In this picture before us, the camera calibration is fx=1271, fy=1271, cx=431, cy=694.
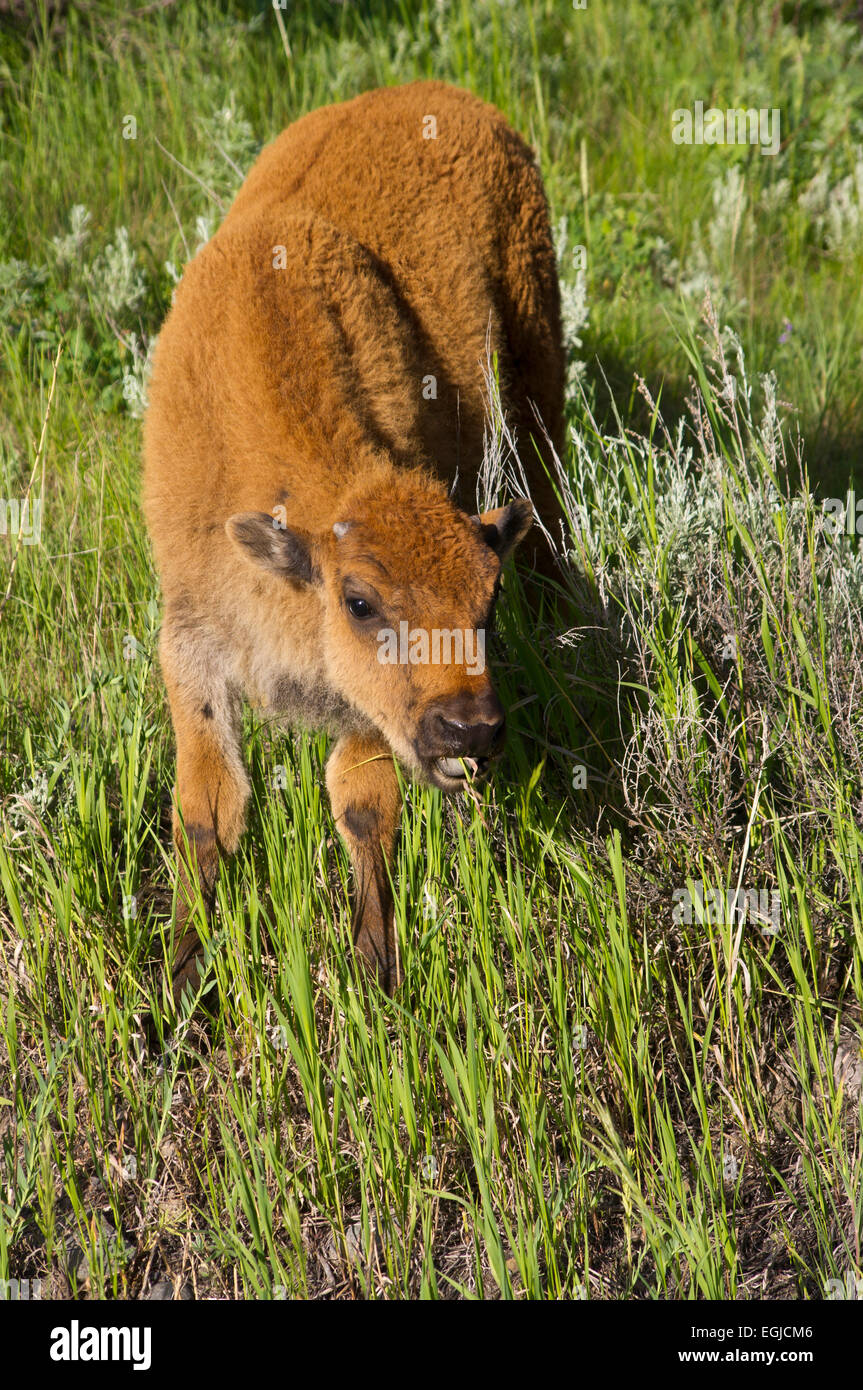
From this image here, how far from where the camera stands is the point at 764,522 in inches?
175

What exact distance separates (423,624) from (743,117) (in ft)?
19.8

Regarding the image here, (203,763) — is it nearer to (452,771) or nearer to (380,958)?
(380,958)

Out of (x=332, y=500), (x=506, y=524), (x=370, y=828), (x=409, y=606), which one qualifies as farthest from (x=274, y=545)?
A: (x=370, y=828)

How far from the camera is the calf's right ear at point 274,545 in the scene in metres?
3.85

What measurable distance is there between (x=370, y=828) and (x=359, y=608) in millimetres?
922

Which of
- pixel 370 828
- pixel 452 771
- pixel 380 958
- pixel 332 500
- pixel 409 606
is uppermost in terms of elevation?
pixel 332 500

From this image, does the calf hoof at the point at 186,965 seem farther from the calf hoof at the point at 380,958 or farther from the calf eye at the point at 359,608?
the calf eye at the point at 359,608

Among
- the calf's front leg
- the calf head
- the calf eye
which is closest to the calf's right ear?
the calf head

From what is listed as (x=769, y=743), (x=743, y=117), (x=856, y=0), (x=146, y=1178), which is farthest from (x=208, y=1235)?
(x=856, y=0)

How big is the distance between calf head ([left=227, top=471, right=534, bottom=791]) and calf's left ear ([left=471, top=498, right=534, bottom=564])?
1 centimetres

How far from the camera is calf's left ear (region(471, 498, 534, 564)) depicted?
4.06 meters

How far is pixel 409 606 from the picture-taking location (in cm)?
362

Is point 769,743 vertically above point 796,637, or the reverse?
point 796,637

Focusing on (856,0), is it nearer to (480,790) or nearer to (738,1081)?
(480,790)
